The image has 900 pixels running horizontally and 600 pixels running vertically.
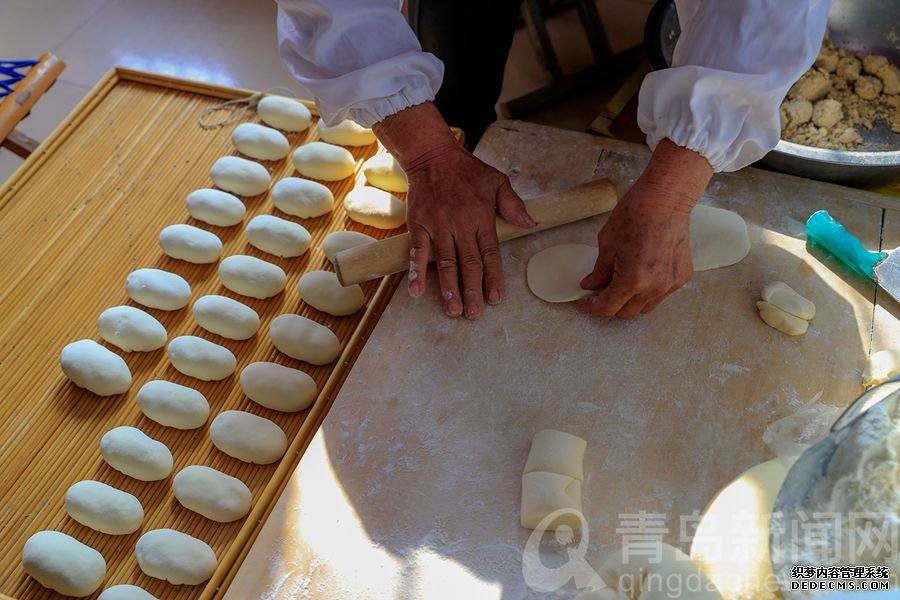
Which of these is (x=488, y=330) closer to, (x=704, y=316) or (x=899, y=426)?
(x=704, y=316)

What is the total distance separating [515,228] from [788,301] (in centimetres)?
50

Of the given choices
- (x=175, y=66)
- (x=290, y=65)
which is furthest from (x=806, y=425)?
(x=175, y=66)

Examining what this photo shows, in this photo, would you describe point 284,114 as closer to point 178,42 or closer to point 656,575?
point 656,575

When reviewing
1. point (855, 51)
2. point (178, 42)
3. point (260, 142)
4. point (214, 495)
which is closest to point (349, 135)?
point (260, 142)

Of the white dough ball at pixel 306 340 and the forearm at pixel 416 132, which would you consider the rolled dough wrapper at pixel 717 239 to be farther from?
the white dough ball at pixel 306 340

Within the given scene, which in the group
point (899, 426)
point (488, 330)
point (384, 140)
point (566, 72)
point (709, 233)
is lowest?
point (899, 426)

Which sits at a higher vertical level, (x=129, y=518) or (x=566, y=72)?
(x=566, y=72)

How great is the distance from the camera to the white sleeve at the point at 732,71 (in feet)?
3.59

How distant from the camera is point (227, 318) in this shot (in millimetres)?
1405

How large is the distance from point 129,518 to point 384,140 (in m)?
0.79

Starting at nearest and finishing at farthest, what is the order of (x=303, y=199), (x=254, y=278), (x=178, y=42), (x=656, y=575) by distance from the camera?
(x=656, y=575)
(x=254, y=278)
(x=303, y=199)
(x=178, y=42)

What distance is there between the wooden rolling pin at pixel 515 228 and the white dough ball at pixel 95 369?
0.44 meters

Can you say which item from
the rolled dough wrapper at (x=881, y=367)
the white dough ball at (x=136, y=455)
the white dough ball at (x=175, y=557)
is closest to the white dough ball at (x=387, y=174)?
the white dough ball at (x=136, y=455)

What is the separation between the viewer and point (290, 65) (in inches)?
53.0
